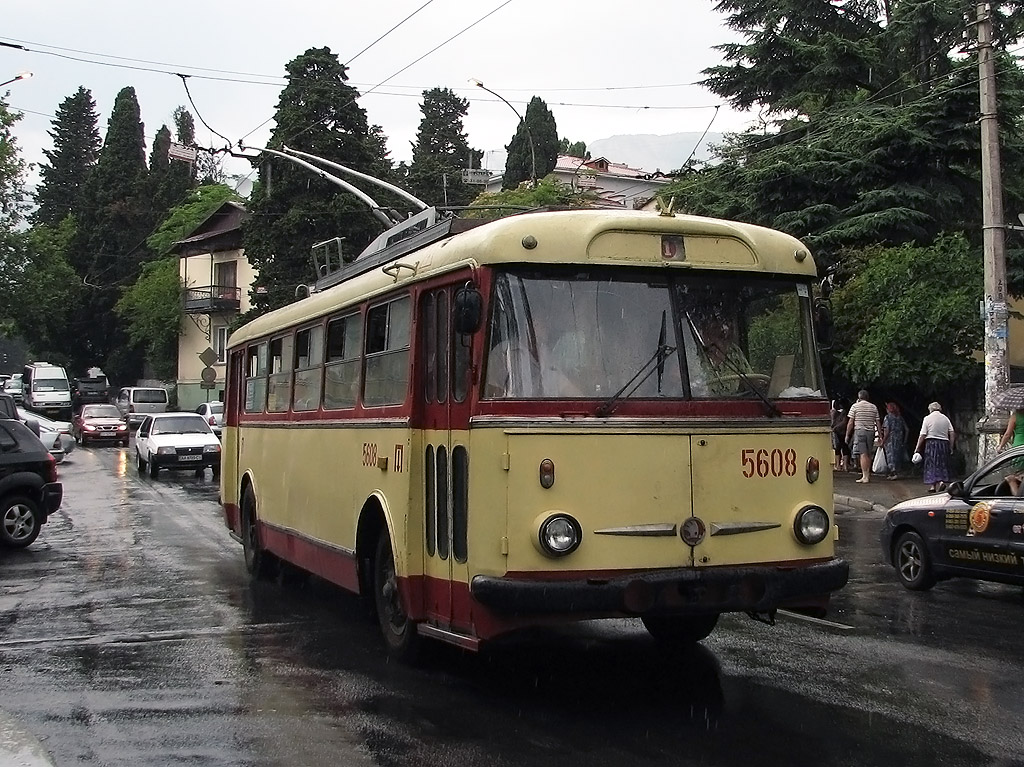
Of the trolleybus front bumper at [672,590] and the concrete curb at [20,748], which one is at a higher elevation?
the trolleybus front bumper at [672,590]

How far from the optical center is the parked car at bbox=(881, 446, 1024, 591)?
10.5 metres

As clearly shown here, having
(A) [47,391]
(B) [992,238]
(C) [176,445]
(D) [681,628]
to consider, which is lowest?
(D) [681,628]

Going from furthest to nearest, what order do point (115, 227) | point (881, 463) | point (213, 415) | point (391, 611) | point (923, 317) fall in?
point (115, 227) < point (213, 415) < point (881, 463) < point (923, 317) < point (391, 611)

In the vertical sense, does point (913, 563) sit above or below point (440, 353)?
below

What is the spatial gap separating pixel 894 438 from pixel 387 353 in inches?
752

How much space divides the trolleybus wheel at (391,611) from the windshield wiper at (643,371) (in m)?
1.93

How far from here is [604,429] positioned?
6.90 meters

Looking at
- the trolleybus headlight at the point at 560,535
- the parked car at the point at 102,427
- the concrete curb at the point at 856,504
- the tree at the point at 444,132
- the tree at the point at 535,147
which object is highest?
the tree at the point at 444,132

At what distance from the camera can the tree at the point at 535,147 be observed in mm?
73562

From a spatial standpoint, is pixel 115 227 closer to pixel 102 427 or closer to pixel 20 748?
pixel 102 427

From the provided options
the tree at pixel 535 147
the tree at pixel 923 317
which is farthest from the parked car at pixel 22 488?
the tree at pixel 535 147

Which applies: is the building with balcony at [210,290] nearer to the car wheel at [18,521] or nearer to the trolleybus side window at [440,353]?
the car wheel at [18,521]

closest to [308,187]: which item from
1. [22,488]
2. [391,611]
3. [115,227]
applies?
[115,227]

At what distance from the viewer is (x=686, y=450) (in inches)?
278
